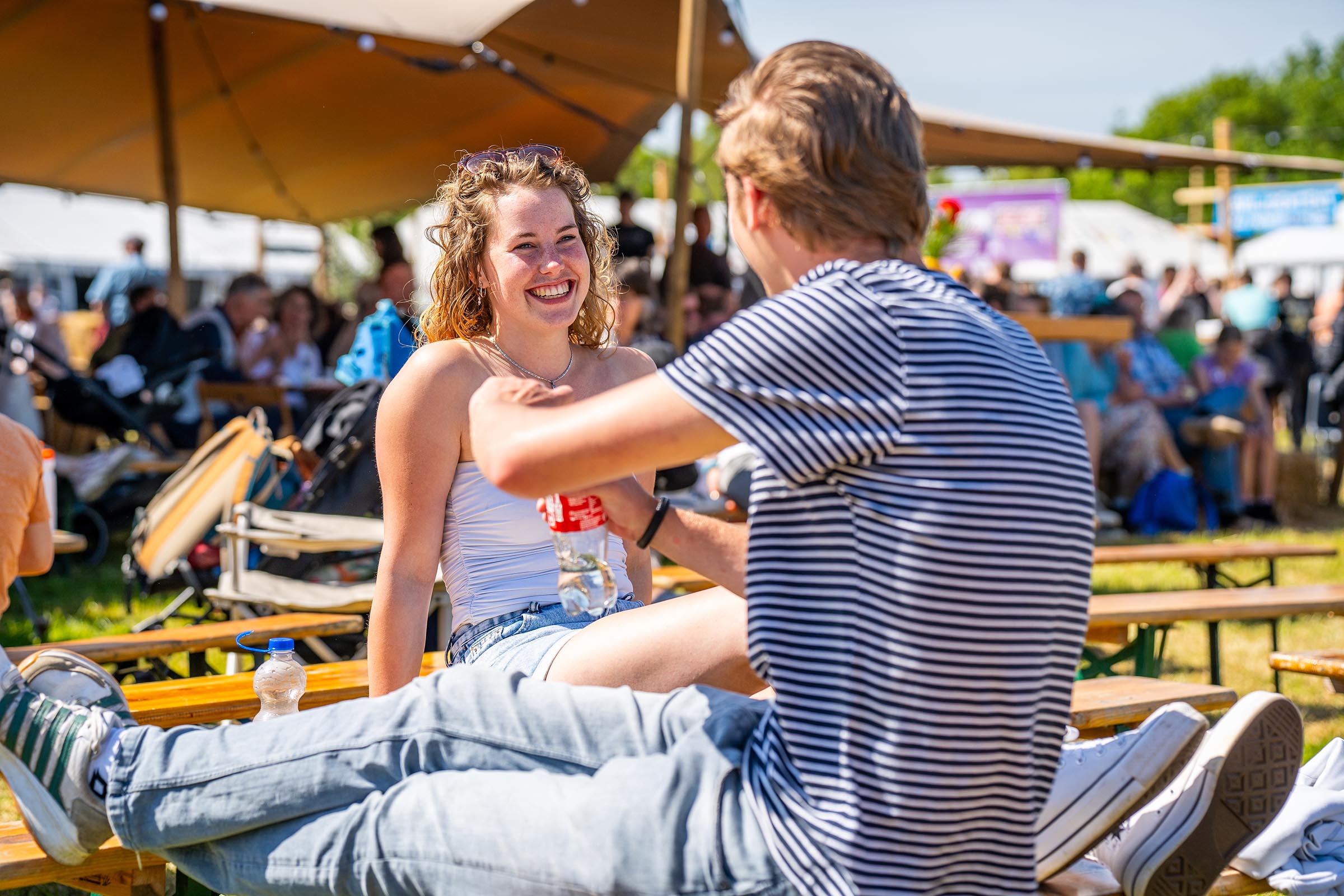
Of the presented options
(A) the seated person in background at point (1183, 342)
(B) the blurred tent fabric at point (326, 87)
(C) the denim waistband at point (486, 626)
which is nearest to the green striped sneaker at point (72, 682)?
(C) the denim waistband at point (486, 626)

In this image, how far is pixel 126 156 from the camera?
1198cm

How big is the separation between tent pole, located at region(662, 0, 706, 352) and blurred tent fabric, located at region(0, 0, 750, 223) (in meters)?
0.96

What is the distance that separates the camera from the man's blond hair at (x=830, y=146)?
5.08 feet

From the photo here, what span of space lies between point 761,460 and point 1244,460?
378 inches

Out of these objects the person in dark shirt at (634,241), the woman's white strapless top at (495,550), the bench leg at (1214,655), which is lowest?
the bench leg at (1214,655)

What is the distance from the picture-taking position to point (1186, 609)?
4.09 meters

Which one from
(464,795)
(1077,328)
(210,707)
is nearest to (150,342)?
(1077,328)

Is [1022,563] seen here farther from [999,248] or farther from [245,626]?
[999,248]

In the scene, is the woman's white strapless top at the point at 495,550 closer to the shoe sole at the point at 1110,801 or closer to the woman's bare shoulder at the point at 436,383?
the woman's bare shoulder at the point at 436,383

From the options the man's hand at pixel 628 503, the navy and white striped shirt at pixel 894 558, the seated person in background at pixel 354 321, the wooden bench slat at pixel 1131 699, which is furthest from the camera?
the seated person in background at pixel 354 321

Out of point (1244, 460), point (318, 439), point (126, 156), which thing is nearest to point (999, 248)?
point (1244, 460)

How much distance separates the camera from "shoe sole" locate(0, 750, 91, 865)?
1800mm

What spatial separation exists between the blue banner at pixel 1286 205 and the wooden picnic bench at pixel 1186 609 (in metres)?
26.5

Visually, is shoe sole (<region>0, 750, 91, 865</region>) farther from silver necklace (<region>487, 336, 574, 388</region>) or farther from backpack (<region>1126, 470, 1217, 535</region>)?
backpack (<region>1126, 470, 1217, 535</region>)
